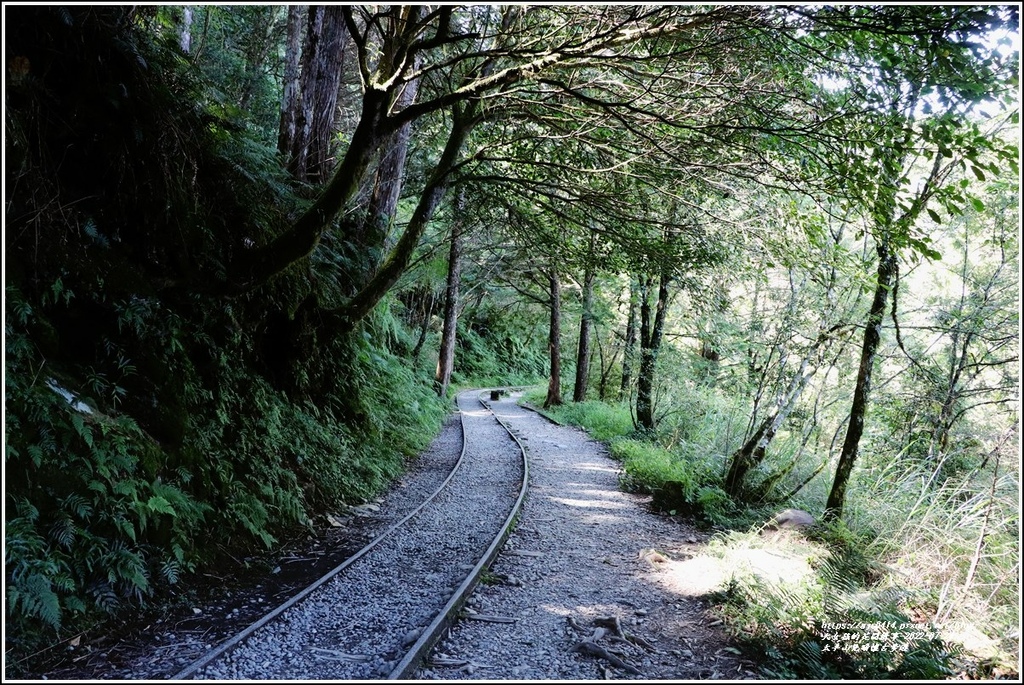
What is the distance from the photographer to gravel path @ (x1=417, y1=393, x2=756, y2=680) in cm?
482

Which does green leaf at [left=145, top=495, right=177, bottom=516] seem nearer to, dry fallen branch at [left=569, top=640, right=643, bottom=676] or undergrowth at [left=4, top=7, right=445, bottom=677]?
undergrowth at [left=4, top=7, right=445, bottom=677]

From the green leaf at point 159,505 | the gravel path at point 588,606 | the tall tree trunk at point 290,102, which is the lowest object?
the gravel path at point 588,606

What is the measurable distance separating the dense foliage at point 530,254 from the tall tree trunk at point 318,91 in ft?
0.19

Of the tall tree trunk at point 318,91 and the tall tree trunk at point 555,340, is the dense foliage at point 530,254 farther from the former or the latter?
the tall tree trunk at point 555,340

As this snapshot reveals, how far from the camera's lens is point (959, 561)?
5.59 metres

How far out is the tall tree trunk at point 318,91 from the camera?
10.8m

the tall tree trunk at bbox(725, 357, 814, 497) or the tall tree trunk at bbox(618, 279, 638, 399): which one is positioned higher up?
the tall tree trunk at bbox(618, 279, 638, 399)

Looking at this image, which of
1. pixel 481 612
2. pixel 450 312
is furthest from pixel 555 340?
pixel 481 612

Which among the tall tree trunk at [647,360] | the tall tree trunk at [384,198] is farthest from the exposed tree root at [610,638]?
the tall tree trunk at [647,360]

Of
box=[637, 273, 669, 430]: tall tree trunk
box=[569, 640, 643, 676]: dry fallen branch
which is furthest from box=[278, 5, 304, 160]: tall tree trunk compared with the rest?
box=[569, 640, 643, 676]: dry fallen branch

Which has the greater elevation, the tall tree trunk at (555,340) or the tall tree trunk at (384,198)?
the tall tree trunk at (384,198)

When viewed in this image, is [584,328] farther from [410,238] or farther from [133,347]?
[133,347]

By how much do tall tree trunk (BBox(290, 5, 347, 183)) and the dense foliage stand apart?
0.06 meters

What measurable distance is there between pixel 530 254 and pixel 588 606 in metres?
7.41
